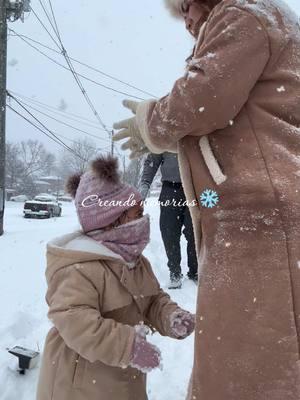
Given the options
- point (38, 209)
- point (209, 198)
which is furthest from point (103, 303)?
point (38, 209)

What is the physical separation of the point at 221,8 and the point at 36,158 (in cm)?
8340

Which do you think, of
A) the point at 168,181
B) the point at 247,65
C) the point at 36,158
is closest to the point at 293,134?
the point at 247,65

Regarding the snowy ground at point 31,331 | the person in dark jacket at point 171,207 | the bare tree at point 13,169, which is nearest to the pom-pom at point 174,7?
the snowy ground at point 31,331

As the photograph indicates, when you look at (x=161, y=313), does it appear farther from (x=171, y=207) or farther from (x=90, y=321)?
(x=171, y=207)

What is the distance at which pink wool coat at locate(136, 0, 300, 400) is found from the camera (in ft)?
4.28

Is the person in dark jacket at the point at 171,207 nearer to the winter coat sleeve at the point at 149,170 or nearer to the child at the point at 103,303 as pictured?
the winter coat sleeve at the point at 149,170

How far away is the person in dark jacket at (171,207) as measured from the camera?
165 inches

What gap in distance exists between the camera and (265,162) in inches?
52.5

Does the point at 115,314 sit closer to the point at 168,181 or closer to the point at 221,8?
the point at 221,8

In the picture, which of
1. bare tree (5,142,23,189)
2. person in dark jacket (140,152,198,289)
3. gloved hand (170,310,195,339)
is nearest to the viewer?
gloved hand (170,310,195,339)

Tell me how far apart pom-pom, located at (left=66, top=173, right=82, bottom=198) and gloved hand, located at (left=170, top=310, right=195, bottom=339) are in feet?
2.44

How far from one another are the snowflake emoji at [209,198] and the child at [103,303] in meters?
0.58

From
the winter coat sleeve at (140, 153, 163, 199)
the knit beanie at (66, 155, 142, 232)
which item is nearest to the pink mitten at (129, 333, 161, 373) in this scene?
the knit beanie at (66, 155, 142, 232)

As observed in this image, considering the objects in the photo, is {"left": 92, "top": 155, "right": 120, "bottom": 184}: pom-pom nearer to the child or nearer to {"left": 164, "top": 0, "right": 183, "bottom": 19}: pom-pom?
the child
